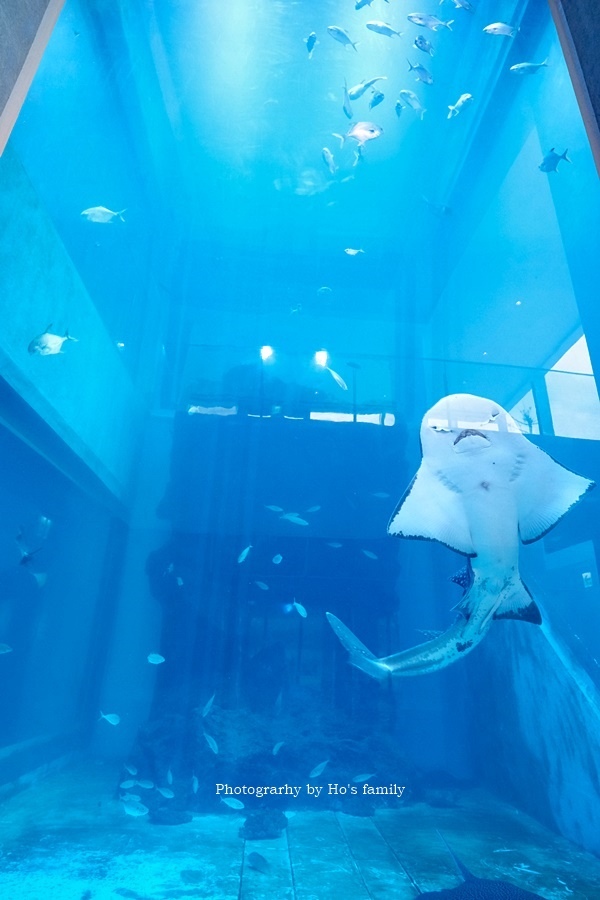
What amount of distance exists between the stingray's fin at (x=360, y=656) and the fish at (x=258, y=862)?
353cm

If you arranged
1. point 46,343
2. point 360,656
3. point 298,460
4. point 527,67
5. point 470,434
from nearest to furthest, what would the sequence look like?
1. point 360,656
2. point 470,434
3. point 46,343
4. point 527,67
5. point 298,460

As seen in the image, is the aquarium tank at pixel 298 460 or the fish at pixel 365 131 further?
the fish at pixel 365 131

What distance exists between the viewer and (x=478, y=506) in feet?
11.8

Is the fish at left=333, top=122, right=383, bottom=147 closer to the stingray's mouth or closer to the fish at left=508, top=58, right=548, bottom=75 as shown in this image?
the fish at left=508, top=58, right=548, bottom=75

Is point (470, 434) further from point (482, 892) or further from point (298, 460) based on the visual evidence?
point (298, 460)

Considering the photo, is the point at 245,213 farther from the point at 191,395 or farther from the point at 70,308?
the point at 70,308

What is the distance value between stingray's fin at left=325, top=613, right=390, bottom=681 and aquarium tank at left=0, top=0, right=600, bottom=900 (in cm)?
2

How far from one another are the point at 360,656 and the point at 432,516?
1.21 metres

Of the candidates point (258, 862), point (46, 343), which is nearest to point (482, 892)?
point (258, 862)

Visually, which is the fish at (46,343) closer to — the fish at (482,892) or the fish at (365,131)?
the fish at (365,131)

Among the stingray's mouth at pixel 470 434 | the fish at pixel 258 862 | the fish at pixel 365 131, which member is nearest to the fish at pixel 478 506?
the stingray's mouth at pixel 470 434

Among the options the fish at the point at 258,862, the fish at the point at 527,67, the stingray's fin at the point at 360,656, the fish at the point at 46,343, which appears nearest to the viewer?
the stingray's fin at the point at 360,656

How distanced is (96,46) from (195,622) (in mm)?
11730

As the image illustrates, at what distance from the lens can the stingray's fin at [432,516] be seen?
11.8 ft
